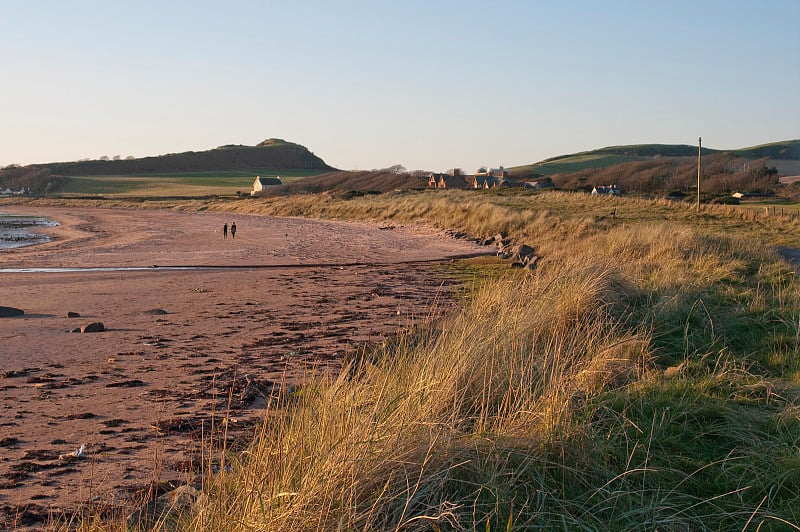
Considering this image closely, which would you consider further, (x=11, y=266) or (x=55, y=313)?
(x=11, y=266)

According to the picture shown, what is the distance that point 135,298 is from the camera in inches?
575

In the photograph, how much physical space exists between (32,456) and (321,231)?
1243 inches

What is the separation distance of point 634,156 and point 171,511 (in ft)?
541

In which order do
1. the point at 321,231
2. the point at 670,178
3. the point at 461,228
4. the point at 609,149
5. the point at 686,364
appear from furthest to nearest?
1. the point at 609,149
2. the point at 670,178
3. the point at 321,231
4. the point at 461,228
5. the point at 686,364

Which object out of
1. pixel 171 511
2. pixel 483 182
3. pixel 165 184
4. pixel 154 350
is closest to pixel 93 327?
pixel 154 350

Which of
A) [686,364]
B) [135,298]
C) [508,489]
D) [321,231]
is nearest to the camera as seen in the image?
[508,489]

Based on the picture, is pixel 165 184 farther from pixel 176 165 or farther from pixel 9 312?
pixel 9 312

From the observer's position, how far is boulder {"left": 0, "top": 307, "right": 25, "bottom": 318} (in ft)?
40.2

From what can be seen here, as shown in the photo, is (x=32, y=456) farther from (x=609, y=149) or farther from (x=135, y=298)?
(x=609, y=149)

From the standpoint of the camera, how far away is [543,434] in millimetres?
4641

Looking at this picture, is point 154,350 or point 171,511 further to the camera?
point 154,350

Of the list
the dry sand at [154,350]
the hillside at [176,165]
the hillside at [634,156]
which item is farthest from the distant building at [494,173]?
the dry sand at [154,350]

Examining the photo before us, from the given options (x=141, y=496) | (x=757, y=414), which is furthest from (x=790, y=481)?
(x=141, y=496)

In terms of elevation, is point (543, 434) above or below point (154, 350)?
above
